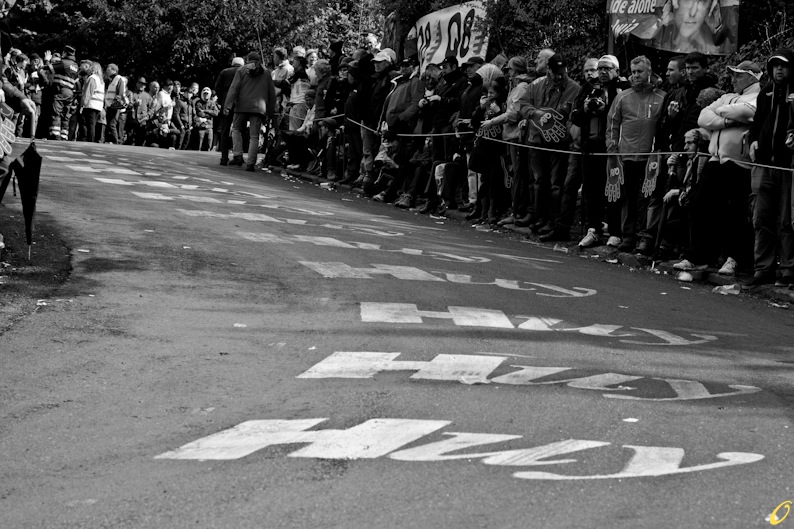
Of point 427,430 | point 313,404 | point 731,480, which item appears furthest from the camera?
point 313,404

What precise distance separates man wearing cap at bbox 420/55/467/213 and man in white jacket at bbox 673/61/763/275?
5.87m

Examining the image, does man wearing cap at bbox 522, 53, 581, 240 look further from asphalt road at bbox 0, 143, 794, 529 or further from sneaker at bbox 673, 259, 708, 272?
asphalt road at bbox 0, 143, 794, 529

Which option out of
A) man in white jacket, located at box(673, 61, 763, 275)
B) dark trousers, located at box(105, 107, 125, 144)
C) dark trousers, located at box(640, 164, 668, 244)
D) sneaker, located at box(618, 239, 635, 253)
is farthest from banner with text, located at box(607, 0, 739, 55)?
dark trousers, located at box(105, 107, 125, 144)

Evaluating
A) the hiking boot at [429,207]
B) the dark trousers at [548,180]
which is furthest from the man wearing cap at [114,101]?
the dark trousers at [548,180]

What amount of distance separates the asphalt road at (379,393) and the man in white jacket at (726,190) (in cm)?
63

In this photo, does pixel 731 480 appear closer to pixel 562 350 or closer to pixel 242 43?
pixel 562 350

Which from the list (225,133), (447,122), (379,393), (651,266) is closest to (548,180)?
(651,266)

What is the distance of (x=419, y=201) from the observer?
21016 mm

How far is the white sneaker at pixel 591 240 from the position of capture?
15.9 m

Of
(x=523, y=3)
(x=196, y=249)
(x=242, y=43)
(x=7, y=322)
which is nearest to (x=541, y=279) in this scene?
(x=196, y=249)

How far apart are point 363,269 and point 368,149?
424 inches

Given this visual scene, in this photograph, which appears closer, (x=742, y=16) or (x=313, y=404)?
(x=313, y=404)

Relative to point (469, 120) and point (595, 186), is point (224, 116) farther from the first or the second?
point (595, 186)

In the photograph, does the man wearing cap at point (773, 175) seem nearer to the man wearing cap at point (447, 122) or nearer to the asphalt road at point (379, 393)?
the asphalt road at point (379, 393)
